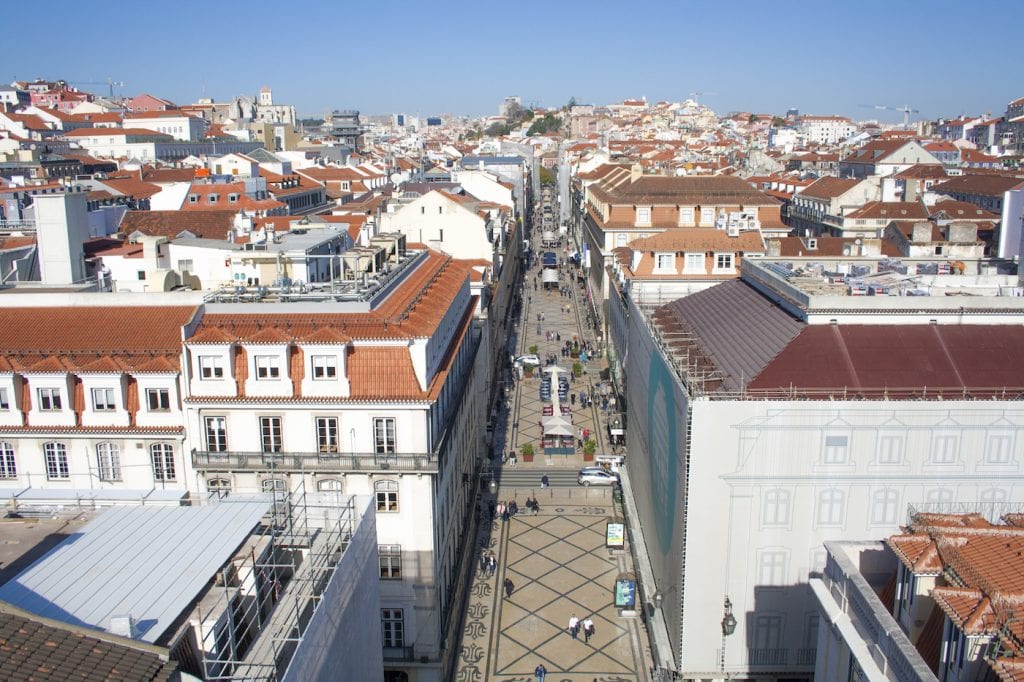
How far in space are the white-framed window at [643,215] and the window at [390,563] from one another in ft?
156

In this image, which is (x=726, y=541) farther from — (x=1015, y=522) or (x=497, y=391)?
(x=497, y=391)

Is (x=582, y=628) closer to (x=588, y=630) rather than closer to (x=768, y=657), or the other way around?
(x=588, y=630)

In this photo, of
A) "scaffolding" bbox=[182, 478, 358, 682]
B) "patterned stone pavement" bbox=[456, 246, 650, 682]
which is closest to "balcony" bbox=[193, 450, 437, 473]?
"scaffolding" bbox=[182, 478, 358, 682]

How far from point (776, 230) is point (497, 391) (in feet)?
82.2

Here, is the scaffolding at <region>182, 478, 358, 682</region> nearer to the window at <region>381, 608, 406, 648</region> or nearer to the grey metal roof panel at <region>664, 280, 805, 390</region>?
the window at <region>381, 608, 406, 648</region>

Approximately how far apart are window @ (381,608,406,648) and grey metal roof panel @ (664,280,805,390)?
12468 mm

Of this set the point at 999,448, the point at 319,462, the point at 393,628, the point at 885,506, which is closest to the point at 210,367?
the point at 319,462

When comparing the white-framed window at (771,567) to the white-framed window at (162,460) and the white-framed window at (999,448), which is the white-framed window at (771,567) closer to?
the white-framed window at (999,448)

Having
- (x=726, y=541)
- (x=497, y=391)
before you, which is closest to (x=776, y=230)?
(x=497, y=391)

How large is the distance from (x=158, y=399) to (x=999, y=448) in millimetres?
24608

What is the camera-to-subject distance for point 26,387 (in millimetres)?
27172

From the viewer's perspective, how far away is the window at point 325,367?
87.8 feet

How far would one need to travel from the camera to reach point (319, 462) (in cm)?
2691

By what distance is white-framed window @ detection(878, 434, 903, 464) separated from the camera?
24.8 meters
